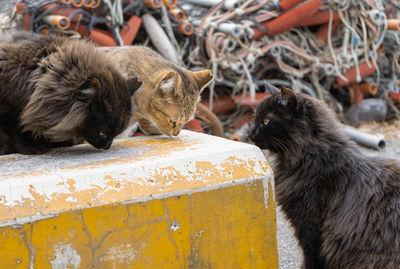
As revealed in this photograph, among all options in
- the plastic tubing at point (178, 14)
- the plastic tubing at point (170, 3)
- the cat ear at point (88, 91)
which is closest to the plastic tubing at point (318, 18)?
the plastic tubing at point (178, 14)

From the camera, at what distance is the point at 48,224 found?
2068mm

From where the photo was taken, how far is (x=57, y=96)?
256 cm

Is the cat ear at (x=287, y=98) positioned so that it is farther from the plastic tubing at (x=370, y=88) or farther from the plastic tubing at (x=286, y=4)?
the plastic tubing at (x=370, y=88)

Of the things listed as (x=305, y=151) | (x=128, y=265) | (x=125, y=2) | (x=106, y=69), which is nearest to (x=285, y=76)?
(x=125, y=2)

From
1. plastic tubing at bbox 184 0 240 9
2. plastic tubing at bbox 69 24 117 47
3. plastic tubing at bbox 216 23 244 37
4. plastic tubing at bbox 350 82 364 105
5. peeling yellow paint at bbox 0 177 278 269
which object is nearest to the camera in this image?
peeling yellow paint at bbox 0 177 278 269

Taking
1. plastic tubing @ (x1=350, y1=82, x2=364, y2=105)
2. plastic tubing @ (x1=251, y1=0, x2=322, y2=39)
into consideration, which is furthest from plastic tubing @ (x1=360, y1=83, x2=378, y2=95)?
plastic tubing @ (x1=251, y1=0, x2=322, y2=39)

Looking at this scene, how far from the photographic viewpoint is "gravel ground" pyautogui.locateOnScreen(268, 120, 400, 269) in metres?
3.35

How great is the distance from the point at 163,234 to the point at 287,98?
1.17 m

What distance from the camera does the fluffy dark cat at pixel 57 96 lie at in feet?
8.38

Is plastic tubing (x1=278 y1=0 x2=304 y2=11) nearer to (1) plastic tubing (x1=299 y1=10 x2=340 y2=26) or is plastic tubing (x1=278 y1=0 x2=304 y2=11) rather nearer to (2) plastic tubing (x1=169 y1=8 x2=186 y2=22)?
(1) plastic tubing (x1=299 y1=10 x2=340 y2=26)

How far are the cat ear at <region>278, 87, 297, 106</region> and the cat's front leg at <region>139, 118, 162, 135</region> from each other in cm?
100

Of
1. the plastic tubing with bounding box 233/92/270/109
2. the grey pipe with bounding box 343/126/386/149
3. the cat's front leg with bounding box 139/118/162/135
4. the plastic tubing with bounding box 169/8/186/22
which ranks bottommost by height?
the grey pipe with bounding box 343/126/386/149

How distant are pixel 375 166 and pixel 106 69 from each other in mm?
1715

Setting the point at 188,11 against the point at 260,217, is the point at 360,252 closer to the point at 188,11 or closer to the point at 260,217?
the point at 260,217
